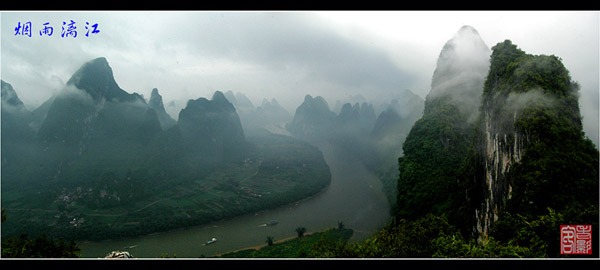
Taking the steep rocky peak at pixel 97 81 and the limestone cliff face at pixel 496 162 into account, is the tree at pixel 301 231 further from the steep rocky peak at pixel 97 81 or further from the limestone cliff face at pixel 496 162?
the steep rocky peak at pixel 97 81

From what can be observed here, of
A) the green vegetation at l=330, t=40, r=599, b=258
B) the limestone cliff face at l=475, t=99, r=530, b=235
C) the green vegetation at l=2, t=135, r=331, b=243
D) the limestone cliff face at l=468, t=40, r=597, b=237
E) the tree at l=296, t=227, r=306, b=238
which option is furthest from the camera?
the green vegetation at l=2, t=135, r=331, b=243

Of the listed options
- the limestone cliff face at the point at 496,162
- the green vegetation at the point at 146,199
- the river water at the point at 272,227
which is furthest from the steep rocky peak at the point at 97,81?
the limestone cliff face at the point at 496,162

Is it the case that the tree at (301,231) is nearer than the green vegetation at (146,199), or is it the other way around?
the tree at (301,231)

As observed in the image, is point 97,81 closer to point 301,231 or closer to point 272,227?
point 272,227

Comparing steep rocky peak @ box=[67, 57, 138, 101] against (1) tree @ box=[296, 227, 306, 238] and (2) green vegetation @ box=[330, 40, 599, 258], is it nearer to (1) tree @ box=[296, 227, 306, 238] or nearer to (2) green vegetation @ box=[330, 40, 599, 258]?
(1) tree @ box=[296, 227, 306, 238]

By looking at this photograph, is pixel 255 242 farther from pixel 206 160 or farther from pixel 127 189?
pixel 206 160

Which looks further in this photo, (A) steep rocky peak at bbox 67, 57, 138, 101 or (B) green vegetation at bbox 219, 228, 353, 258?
(A) steep rocky peak at bbox 67, 57, 138, 101

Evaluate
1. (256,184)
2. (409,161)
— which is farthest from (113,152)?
(409,161)

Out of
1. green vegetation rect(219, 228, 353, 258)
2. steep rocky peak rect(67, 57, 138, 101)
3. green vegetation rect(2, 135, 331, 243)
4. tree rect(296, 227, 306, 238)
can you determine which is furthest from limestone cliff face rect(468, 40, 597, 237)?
steep rocky peak rect(67, 57, 138, 101)

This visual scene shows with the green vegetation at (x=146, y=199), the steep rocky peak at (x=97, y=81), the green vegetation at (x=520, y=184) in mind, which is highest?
the steep rocky peak at (x=97, y=81)
